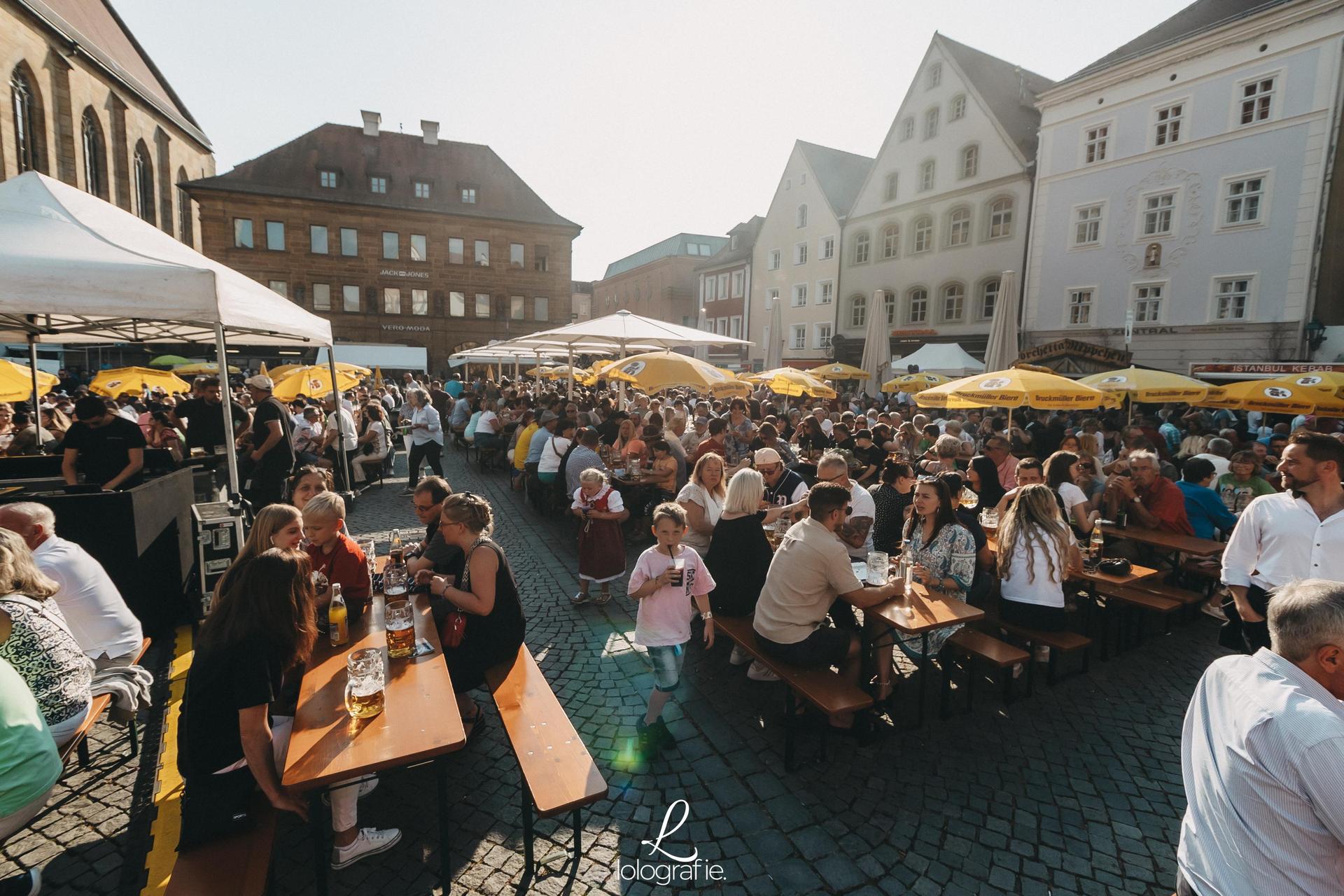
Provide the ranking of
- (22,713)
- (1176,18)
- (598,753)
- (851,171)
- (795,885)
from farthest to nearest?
(851,171) < (1176,18) < (598,753) < (795,885) < (22,713)

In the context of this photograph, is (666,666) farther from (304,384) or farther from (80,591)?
(304,384)

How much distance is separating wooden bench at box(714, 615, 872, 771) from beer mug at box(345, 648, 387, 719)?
2.38 metres

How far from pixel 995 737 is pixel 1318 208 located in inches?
879

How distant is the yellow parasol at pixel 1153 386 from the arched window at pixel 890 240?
20337 mm

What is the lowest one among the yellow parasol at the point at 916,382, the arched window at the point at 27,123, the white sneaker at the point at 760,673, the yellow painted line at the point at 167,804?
the yellow painted line at the point at 167,804

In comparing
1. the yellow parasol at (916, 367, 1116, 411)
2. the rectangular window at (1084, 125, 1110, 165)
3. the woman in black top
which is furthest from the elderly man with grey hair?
the rectangular window at (1084, 125, 1110, 165)

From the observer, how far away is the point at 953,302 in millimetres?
27391

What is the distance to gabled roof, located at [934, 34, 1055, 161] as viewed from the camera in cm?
2555

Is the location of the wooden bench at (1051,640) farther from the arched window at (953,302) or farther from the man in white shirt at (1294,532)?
the arched window at (953,302)

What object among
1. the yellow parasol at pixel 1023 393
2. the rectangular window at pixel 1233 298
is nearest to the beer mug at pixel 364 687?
the yellow parasol at pixel 1023 393

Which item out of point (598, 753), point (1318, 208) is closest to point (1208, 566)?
point (598, 753)

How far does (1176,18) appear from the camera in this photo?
21062mm

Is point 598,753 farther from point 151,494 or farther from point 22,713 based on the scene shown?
point 151,494

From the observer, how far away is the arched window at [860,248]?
104 feet
